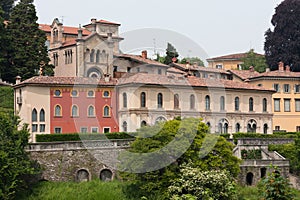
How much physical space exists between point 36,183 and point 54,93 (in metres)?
13.2

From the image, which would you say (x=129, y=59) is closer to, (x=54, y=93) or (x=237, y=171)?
(x=54, y=93)

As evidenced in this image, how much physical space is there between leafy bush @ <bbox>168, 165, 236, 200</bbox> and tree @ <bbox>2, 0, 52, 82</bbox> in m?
24.2

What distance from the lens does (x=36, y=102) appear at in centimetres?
4853

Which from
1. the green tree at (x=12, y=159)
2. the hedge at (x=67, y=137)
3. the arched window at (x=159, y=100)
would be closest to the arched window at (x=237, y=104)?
the arched window at (x=159, y=100)

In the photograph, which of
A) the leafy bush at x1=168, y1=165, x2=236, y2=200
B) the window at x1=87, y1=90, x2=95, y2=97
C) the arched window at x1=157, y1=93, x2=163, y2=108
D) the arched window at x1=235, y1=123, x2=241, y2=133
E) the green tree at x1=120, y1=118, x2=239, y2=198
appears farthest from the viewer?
the arched window at x1=235, y1=123, x2=241, y2=133

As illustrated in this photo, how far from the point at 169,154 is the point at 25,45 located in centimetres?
2515

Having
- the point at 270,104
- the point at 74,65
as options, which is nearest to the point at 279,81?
the point at 270,104

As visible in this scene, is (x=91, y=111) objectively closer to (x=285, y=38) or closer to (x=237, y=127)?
(x=237, y=127)

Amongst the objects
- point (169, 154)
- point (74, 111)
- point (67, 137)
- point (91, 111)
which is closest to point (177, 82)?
point (91, 111)

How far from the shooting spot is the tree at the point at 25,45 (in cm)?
5594

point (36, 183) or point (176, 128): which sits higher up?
point (176, 128)

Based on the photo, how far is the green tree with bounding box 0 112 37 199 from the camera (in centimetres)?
3350

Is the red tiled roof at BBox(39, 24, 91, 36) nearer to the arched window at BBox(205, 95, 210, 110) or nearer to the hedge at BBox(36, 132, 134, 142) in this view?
the arched window at BBox(205, 95, 210, 110)

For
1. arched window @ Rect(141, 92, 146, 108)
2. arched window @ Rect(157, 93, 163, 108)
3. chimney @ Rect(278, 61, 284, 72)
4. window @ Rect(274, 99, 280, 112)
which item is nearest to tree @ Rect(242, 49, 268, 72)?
chimney @ Rect(278, 61, 284, 72)
